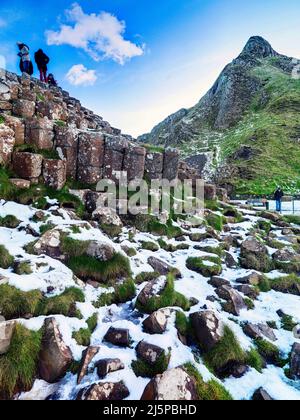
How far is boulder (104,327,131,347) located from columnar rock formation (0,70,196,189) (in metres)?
6.52

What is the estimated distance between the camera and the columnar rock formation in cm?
1004

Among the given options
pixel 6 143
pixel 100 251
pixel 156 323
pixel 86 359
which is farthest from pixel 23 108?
pixel 86 359

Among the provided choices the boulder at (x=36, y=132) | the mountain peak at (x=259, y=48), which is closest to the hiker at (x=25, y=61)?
the boulder at (x=36, y=132)

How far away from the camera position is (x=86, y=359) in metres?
4.98

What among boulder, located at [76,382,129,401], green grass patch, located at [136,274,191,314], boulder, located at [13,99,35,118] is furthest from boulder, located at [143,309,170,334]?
boulder, located at [13,99,35,118]

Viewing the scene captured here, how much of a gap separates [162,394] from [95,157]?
9338mm

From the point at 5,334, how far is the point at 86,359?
1.52 meters

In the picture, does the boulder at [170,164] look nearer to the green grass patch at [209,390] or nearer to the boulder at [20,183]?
the boulder at [20,183]

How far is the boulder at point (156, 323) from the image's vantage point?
5.84 meters

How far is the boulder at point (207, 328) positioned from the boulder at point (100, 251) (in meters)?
2.90

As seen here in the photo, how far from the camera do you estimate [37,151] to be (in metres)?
10.8

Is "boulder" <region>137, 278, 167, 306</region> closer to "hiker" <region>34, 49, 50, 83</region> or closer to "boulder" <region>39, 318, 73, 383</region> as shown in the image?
"boulder" <region>39, 318, 73, 383</region>

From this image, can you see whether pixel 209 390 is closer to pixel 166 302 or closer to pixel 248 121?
pixel 166 302
